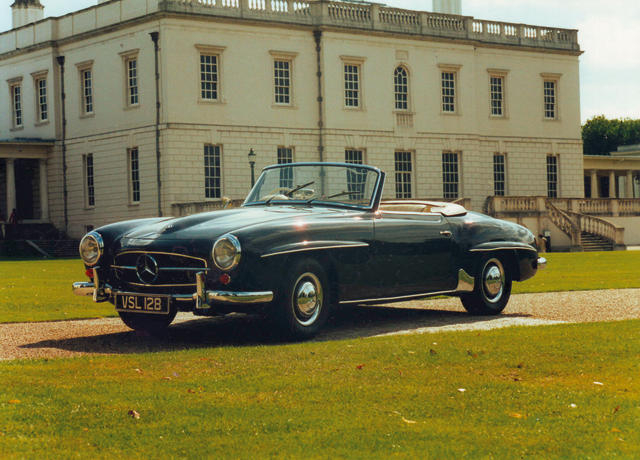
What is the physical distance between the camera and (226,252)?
882 cm

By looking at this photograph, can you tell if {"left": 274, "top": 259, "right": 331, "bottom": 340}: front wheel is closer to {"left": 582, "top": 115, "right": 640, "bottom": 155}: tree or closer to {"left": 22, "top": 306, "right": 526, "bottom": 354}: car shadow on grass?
{"left": 22, "top": 306, "right": 526, "bottom": 354}: car shadow on grass

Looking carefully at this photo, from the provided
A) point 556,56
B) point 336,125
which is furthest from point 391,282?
point 556,56

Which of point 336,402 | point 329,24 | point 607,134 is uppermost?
point 329,24

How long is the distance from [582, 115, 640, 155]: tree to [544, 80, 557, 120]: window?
1690 inches

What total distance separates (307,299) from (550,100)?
4445cm

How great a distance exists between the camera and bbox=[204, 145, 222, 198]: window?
41312 mm

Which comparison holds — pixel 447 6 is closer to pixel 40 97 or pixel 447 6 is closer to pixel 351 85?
pixel 351 85

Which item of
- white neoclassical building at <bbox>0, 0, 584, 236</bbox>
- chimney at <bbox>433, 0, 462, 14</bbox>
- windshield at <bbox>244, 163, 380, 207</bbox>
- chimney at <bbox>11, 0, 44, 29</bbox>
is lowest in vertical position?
windshield at <bbox>244, 163, 380, 207</bbox>

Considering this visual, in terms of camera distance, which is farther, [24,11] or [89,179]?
[24,11]

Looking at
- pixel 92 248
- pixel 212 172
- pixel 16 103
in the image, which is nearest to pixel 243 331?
pixel 92 248

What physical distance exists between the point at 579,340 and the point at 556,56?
45021 mm

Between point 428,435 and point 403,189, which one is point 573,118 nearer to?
point 403,189

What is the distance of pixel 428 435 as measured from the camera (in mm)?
5293

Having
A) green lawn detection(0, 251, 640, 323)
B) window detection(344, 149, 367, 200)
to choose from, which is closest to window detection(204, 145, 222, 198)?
green lawn detection(0, 251, 640, 323)
